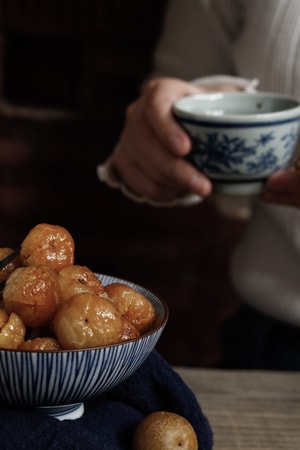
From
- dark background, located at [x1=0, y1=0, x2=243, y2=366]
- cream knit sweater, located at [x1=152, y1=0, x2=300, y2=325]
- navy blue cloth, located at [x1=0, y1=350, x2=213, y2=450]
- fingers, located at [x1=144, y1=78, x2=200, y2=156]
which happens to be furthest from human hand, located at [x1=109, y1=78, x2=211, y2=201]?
dark background, located at [x1=0, y1=0, x2=243, y2=366]

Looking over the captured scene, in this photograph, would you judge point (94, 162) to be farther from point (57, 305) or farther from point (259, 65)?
point (57, 305)

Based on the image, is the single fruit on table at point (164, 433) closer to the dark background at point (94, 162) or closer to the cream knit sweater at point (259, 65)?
the cream knit sweater at point (259, 65)

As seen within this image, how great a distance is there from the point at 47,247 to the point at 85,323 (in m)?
0.08

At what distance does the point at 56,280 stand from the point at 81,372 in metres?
0.08

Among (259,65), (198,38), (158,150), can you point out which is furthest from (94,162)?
(158,150)

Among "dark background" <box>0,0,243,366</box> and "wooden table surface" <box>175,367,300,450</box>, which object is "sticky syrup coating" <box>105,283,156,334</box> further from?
"dark background" <box>0,0,243,366</box>

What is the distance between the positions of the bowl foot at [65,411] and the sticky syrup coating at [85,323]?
8 cm

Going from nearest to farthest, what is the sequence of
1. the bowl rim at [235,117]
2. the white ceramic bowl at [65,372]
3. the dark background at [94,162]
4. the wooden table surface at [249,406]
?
the white ceramic bowl at [65,372]
the wooden table surface at [249,406]
the bowl rim at [235,117]
the dark background at [94,162]

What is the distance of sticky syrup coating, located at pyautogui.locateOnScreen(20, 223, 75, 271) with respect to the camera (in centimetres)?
63

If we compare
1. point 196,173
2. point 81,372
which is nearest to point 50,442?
point 81,372

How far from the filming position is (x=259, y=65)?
1199mm

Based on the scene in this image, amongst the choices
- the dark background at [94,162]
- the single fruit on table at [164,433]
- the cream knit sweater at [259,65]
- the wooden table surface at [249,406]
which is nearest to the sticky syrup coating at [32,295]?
the single fruit on table at [164,433]

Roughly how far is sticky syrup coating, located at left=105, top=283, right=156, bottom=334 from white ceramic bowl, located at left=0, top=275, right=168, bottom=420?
21 millimetres

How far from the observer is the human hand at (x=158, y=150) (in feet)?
3.20
